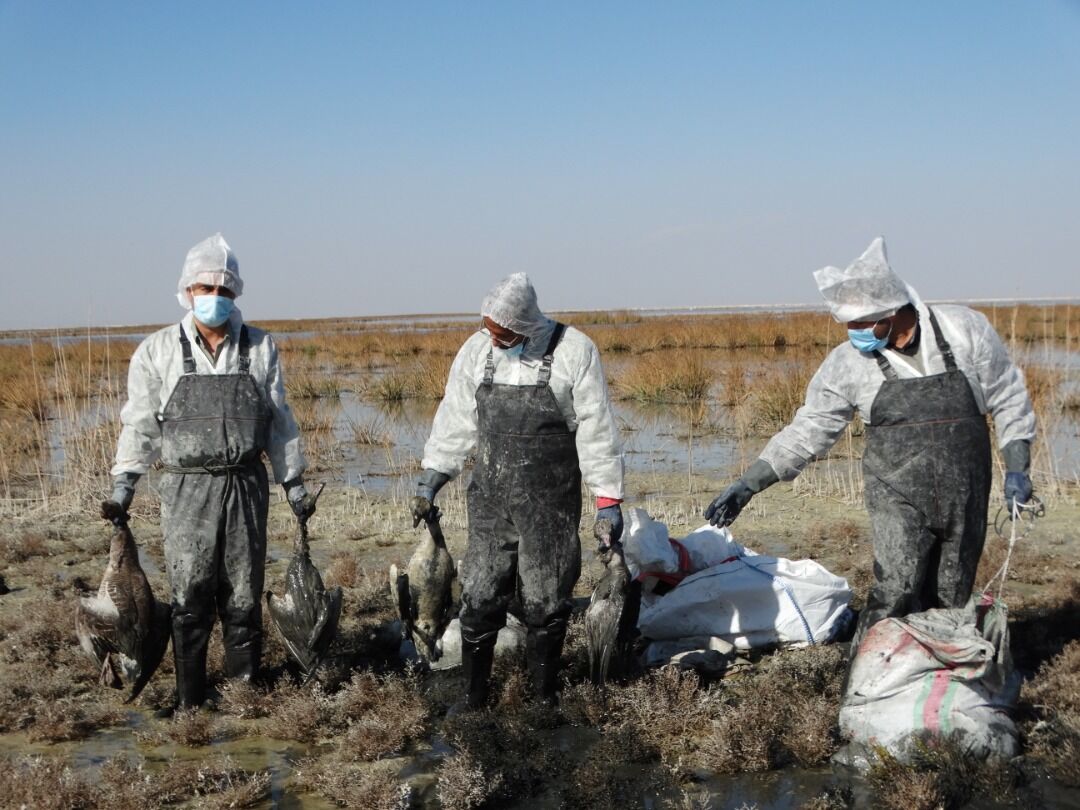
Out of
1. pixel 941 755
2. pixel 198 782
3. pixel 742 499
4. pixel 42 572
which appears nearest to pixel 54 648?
pixel 42 572

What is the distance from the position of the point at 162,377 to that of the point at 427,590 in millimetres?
1621

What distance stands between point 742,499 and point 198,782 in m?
2.53

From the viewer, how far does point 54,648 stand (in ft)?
18.3

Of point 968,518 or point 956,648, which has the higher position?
point 968,518

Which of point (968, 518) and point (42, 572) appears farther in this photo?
point (42, 572)

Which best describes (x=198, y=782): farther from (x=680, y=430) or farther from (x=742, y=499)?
(x=680, y=430)

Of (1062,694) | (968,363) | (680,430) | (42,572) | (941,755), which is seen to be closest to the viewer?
(941,755)

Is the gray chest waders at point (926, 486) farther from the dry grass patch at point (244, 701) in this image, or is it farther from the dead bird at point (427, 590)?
the dry grass patch at point (244, 701)

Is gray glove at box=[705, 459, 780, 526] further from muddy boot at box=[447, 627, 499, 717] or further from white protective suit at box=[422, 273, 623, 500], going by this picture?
muddy boot at box=[447, 627, 499, 717]

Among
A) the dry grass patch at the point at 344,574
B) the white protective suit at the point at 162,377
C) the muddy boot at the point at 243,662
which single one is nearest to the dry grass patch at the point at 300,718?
the muddy boot at the point at 243,662

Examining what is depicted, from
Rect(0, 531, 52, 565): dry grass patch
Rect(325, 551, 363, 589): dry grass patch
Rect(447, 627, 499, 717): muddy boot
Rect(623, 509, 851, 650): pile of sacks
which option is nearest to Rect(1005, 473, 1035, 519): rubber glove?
Rect(623, 509, 851, 650): pile of sacks

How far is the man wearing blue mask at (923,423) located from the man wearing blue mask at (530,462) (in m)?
1.08

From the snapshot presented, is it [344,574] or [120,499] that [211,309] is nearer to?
[120,499]

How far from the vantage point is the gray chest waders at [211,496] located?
439cm
